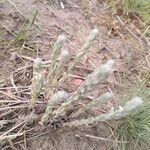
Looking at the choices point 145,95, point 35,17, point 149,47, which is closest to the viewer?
point 145,95

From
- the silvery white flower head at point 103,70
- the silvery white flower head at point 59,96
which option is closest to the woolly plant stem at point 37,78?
the silvery white flower head at point 59,96

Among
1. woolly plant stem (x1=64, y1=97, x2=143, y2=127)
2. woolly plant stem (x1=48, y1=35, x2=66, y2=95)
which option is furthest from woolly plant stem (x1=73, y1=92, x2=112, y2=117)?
woolly plant stem (x1=48, y1=35, x2=66, y2=95)

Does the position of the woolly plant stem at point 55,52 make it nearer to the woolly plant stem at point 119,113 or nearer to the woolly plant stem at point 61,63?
the woolly plant stem at point 61,63

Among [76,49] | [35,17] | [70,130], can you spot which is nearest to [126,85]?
[76,49]

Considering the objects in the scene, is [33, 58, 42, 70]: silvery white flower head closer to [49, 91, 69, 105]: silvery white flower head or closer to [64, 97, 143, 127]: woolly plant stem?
[49, 91, 69, 105]: silvery white flower head

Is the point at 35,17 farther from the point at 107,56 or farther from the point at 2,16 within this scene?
the point at 107,56

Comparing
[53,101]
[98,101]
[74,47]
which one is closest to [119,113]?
[98,101]
